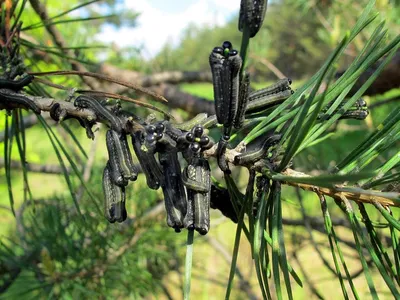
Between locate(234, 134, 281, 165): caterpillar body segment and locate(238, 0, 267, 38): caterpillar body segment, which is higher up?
locate(238, 0, 267, 38): caterpillar body segment

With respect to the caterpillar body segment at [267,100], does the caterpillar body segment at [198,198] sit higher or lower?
lower

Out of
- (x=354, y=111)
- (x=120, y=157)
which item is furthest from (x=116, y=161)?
(x=354, y=111)

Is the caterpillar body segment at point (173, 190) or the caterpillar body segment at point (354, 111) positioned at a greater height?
the caterpillar body segment at point (354, 111)

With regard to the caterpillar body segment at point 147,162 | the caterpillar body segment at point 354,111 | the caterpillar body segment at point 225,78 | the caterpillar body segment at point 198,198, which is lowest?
the caterpillar body segment at point 198,198

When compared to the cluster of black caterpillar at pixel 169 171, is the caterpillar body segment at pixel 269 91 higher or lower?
higher

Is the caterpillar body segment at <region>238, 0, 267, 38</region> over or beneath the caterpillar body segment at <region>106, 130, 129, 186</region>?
over

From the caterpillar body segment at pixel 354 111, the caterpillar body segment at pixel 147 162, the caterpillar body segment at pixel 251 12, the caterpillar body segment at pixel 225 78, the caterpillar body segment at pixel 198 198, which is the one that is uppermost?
the caterpillar body segment at pixel 354 111

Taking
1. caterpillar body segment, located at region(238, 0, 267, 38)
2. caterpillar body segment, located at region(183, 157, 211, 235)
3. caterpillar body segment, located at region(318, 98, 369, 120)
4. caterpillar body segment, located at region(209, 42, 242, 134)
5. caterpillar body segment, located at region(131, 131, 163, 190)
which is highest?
caterpillar body segment, located at region(318, 98, 369, 120)

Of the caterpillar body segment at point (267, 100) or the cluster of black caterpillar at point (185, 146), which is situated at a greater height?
the caterpillar body segment at point (267, 100)

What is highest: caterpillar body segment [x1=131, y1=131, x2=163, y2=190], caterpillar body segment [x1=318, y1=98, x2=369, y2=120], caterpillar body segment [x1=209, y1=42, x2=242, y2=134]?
caterpillar body segment [x1=318, y1=98, x2=369, y2=120]

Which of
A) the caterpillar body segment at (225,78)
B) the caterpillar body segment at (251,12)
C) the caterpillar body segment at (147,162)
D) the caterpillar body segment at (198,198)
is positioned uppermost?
the caterpillar body segment at (251,12)
